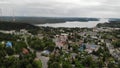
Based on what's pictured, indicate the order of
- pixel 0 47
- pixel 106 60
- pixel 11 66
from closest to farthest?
1. pixel 11 66
2. pixel 106 60
3. pixel 0 47

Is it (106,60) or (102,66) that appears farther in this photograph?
(106,60)

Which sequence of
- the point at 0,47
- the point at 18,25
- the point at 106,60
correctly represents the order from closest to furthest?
1. the point at 106,60
2. the point at 0,47
3. the point at 18,25

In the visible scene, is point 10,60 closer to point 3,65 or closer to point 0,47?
point 3,65

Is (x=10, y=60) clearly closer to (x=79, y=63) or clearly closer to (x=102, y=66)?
(x=79, y=63)

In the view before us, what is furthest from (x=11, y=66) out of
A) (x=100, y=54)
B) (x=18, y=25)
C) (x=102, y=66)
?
(x=18, y=25)

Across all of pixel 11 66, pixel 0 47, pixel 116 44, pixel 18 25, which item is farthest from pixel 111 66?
pixel 18 25

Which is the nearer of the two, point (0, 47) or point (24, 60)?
point (24, 60)

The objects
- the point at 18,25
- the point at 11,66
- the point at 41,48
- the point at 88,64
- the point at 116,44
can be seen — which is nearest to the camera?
the point at 11,66

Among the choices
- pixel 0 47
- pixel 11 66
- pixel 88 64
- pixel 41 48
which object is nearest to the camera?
pixel 11 66
